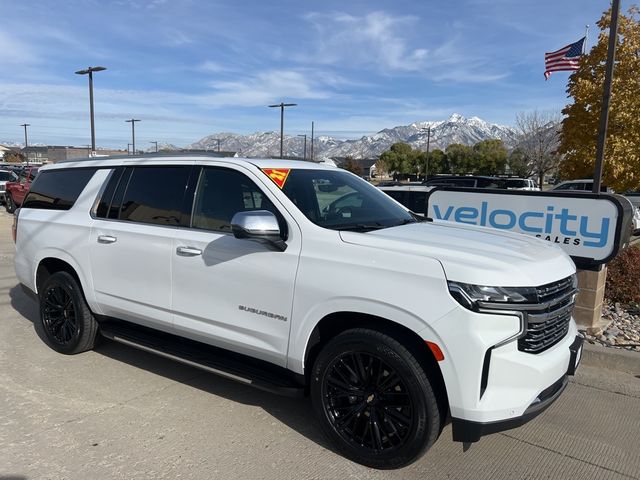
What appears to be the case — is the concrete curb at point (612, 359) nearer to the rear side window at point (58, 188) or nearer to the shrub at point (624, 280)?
the shrub at point (624, 280)

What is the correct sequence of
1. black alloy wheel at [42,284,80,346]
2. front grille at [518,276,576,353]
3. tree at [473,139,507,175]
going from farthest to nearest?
tree at [473,139,507,175] → black alloy wheel at [42,284,80,346] → front grille at [518,276,576,353]

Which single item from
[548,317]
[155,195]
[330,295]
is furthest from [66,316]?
[548,317]

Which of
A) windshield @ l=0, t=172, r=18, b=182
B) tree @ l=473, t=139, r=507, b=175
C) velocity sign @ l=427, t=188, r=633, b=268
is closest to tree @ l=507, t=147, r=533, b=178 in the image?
tree @ l=473, t=139, r=507, b=175

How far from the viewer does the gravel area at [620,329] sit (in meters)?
5.25

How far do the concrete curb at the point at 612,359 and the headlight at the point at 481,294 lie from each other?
2679 millimetres

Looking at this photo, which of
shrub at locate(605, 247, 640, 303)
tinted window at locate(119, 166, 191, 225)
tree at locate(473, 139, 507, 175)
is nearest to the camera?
tinted window at locate(119, 166, 191, 225)

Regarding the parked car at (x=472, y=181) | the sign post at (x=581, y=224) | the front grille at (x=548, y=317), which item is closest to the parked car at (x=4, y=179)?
the parked car at (x=472, y=181)

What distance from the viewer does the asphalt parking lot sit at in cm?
314

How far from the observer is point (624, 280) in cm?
681

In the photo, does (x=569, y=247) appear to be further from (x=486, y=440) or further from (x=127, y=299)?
(x=127, y=299)

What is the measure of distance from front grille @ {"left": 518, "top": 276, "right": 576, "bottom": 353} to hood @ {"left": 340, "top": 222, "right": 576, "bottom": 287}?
7cm

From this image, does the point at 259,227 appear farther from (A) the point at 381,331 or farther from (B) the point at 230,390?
(B) the point at 230,390

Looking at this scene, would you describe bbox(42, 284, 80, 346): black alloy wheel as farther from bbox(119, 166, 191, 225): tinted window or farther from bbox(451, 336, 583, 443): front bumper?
bbox(451, 336, 583, 443): front bumper

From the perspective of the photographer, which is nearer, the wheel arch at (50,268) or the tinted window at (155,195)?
the tinted window at (155,195)
